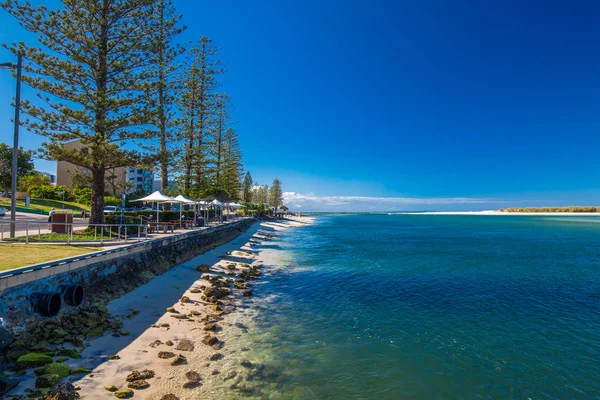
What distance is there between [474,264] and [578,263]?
673 centimetres

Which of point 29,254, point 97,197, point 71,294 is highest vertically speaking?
point 97,197

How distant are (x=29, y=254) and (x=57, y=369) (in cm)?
542

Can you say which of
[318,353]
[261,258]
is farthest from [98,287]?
[261,258]

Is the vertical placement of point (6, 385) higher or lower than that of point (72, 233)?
lower

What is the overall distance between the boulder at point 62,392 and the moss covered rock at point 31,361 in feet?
4.14

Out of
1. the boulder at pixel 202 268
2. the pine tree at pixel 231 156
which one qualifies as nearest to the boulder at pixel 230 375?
the boulder at pixel 202 268

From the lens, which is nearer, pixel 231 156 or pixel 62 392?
pixel 62 392

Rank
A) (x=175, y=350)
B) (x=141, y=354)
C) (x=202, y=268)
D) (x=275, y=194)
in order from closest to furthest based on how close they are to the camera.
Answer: (x=141, y=354) < (x=175, y=350) < (x=202, y=268) < (x=275, y=194)

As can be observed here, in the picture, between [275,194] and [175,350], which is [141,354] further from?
[275,194]

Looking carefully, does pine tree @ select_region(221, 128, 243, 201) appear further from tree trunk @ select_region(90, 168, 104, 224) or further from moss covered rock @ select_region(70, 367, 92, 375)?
moss covered rock @ select_region(70, 367, 92, 375)

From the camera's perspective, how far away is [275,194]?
10150cm

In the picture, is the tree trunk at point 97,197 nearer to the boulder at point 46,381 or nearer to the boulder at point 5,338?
the boulder at point 5,338

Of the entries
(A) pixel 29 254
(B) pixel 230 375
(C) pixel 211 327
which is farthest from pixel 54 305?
(B) pixel 230 375

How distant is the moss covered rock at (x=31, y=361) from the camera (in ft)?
18.9
